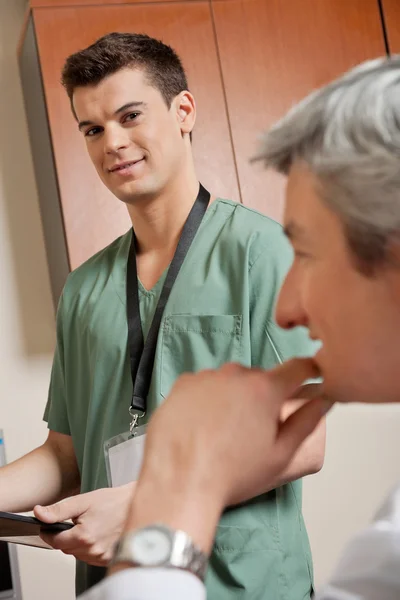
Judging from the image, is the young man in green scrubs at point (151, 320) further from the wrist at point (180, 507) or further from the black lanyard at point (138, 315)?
the wrist at point (180, 507)

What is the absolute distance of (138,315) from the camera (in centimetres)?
156

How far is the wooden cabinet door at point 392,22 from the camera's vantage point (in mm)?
2826

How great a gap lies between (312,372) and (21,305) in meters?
2.10

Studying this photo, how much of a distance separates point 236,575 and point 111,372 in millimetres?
444

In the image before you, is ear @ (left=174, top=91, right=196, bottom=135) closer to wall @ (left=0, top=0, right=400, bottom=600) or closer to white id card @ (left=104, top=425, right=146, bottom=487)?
white id card @ (left=104, top=425, right=146, bottom=487)

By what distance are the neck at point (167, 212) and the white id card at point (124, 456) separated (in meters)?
0.38

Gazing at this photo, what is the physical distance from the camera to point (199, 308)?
1.46 meters

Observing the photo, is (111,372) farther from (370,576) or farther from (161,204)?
(370,576)

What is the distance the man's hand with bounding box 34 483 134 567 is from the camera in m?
1.28

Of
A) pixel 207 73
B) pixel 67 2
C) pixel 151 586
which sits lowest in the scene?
pixel 151 586

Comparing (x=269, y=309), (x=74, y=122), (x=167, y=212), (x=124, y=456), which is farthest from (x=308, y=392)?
(x=74, y=122)

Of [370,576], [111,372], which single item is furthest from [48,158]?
[370,576]

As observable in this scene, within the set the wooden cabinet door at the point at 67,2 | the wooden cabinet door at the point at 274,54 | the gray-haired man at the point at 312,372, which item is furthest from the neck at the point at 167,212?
the wooden cabinet door at the point at 67,2

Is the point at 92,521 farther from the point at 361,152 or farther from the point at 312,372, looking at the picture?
the point at 361,152
